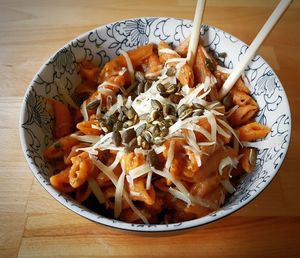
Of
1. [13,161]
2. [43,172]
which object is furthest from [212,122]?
[13,161]

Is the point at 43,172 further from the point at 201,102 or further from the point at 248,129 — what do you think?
the point at 248,129

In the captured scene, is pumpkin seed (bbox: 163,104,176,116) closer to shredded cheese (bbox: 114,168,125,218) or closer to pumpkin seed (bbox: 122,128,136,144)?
pumpkin seed (bbox: 122,128,136,144)

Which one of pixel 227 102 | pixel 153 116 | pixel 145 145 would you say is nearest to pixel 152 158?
pixel 145 145

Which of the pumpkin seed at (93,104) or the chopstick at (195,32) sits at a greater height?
the chopstick at (195,32)

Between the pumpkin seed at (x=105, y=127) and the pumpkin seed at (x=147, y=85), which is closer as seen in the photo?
the pumpkin seed at (x=105, y=127)

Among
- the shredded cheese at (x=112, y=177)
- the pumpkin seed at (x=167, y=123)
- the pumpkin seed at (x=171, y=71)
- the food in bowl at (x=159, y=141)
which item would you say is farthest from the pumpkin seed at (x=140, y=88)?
the shredded cheese at (x=112, y=177)

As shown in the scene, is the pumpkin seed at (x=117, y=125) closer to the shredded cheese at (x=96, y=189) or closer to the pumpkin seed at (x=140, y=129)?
the pumpkin seed at (x=140, y=129)

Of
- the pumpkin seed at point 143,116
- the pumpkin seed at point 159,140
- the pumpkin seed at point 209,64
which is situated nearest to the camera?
the pumpkin seed at point 159,140
